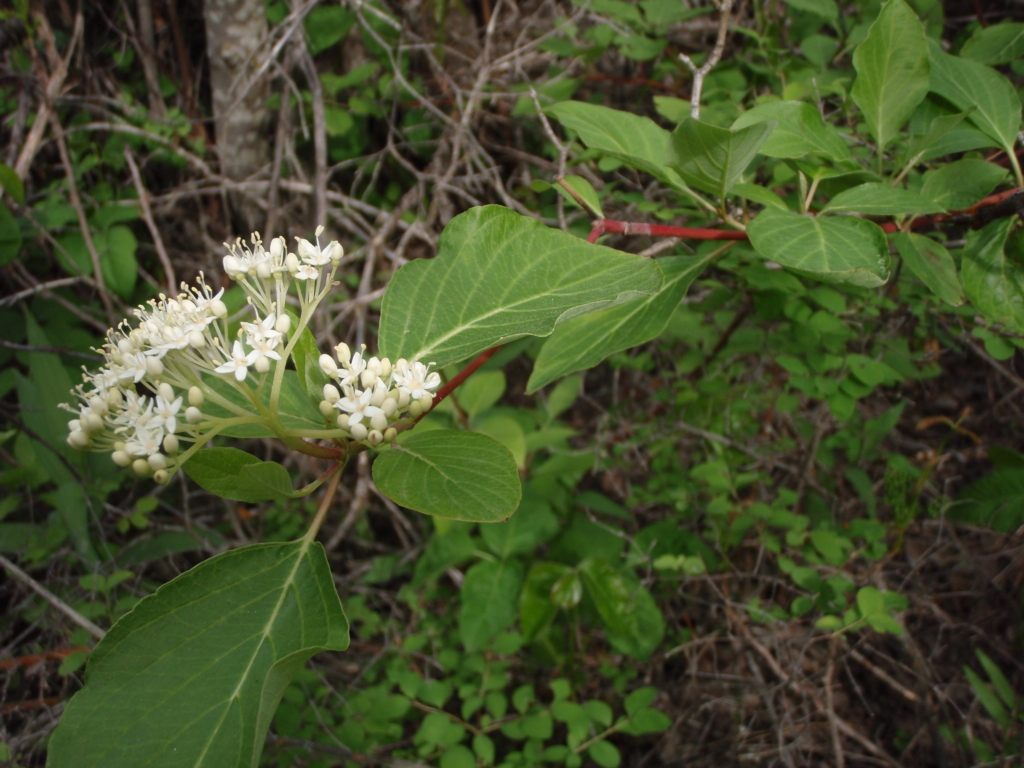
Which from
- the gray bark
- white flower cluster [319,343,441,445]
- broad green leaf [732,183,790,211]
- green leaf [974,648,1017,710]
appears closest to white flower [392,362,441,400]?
white flower cluster [319,343,441,445]

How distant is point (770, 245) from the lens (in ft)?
3.01

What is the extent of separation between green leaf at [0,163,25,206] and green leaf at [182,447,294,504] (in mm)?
1822

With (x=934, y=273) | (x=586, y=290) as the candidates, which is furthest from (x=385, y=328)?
(x=934, y=273)

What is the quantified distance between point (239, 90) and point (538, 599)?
6.80ft

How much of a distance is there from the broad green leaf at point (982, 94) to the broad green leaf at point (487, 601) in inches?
57.3

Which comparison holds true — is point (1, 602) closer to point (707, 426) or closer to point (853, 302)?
point (707, 426)

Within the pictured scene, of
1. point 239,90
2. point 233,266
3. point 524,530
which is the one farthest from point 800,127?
point 239,90

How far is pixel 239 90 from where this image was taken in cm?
237

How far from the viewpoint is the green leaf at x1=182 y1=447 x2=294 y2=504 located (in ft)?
2.70

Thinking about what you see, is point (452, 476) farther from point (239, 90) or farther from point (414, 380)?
point (239, 90)

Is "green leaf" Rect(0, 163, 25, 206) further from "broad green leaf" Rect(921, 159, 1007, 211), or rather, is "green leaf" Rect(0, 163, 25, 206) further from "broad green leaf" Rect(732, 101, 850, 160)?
"broad green leaf" Rect(921, 159, 1007, 211)

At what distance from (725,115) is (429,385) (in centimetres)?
124

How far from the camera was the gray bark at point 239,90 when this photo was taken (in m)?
2.32

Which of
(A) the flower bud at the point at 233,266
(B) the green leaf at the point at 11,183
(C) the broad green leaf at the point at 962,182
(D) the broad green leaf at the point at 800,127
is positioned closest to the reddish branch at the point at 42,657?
(A) the flower bud at the point at 233,266
